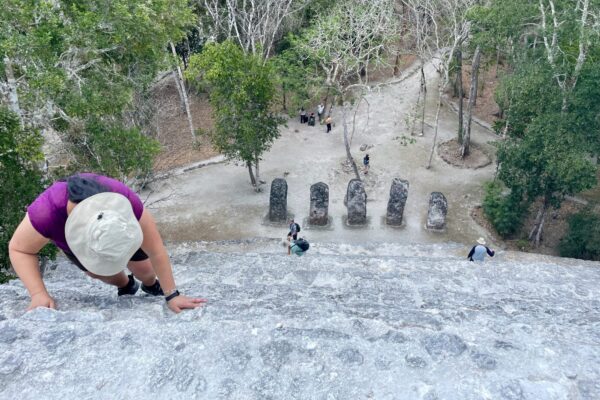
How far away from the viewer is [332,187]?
1783cm

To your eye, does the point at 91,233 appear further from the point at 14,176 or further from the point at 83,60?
the point at 83,60

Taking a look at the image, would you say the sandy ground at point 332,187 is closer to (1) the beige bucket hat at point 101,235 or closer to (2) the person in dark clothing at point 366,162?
(2) the person in dark clothing at point 366,162

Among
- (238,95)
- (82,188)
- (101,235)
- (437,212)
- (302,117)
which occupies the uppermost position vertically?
(238,95)

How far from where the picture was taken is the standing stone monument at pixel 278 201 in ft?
49.5

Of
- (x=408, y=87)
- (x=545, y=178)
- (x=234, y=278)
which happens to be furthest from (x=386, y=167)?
(x=234, y=278)

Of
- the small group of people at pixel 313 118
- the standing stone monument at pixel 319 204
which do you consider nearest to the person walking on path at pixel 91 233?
the standing stone monument at pixel 319 204

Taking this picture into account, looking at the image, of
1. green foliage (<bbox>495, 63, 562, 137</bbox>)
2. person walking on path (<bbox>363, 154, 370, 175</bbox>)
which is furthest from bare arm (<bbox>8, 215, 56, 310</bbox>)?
person walking on path (<bbox>363, 154, 370, 175</bbox>)

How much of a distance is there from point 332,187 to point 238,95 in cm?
549

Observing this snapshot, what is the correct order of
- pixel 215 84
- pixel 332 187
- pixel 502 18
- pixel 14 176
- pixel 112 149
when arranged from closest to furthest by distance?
pixel 14 176 < pixel 112 149 < pixel 502 18 < pixel 215 84 < pixel 332 187

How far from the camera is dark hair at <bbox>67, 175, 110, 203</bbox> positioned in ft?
11.4

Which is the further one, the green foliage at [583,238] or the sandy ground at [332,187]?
the sandy ground at [332,187]

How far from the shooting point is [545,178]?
1344cm

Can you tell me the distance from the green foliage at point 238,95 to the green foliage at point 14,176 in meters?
6.66

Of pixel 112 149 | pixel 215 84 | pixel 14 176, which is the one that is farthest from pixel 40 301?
pixel 215 84
